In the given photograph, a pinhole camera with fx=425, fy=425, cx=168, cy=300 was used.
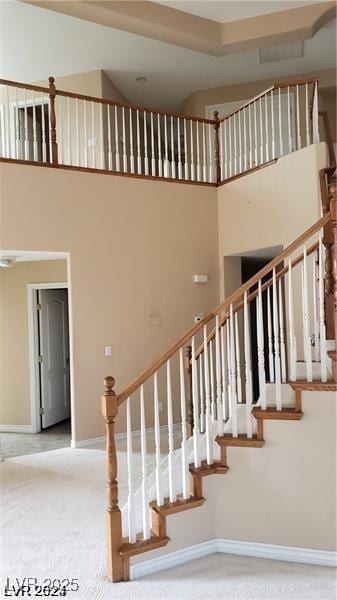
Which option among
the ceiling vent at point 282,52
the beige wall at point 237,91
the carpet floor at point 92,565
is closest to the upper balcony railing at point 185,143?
the ceiling vent at point 282,52

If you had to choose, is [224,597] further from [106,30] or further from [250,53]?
[250,53]

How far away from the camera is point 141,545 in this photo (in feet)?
8.27

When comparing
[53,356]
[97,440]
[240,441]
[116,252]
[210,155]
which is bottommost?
[97,440]

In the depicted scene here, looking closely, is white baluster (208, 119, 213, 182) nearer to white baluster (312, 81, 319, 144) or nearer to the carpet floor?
white baluster (312, 81, 319, 144)

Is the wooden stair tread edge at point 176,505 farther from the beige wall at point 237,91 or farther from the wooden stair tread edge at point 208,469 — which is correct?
the beige wall at point 237,91

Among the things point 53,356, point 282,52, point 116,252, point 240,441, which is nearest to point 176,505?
point 240,441

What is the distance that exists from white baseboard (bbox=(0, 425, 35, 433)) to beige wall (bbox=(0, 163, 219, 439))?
165cm

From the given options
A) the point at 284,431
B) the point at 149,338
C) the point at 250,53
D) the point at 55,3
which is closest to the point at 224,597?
the point at 284,431

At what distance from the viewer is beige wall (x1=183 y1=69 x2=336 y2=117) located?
6.87m

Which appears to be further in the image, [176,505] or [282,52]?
[282,52]

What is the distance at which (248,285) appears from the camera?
2.72 meters

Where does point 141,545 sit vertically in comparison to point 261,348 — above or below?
below

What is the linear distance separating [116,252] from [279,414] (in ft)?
9.88

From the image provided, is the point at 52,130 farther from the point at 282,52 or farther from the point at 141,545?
the point at 141,545
